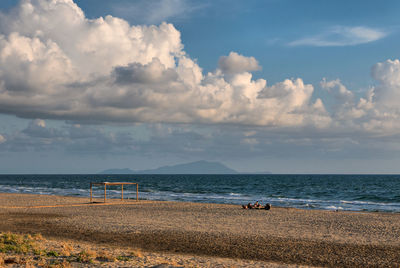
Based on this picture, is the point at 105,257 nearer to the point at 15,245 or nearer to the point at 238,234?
the point at 15,245

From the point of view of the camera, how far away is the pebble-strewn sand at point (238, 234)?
49.3 feet

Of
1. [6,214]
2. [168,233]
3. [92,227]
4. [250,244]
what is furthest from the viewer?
[6,214]

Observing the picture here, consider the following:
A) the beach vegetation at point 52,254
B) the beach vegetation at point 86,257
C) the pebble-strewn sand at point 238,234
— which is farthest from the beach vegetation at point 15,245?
the pebble-strewn sand at point 238,234

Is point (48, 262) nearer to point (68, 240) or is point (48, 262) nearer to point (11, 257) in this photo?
point (11, 257)

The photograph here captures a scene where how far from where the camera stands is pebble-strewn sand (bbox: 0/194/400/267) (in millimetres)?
15031

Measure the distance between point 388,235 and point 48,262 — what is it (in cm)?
1584

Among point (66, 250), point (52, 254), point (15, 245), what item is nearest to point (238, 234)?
point (66, 250)

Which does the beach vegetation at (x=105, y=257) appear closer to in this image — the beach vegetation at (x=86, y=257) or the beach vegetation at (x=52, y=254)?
the beach vegetation at (x=86, y=257)

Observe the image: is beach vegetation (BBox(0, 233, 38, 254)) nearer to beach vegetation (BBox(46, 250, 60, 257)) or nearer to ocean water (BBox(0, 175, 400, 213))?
beach vegetation (BBox(46, 250, 60, 257))

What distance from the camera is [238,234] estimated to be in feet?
64.7

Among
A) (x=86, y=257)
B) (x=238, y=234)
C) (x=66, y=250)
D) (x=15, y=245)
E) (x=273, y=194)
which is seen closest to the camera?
(x=86, y=257)

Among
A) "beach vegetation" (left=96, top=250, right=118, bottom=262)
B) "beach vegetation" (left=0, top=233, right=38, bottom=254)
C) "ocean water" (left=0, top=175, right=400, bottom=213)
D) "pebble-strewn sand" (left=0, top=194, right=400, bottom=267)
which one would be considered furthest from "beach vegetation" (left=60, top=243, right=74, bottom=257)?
"ocean water" (left=0, top=175, right=400, bottom=213)

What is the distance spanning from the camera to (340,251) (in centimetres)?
1587

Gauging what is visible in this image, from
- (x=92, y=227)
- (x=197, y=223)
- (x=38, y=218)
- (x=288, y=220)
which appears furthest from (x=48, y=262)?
(x=288, y=220)
